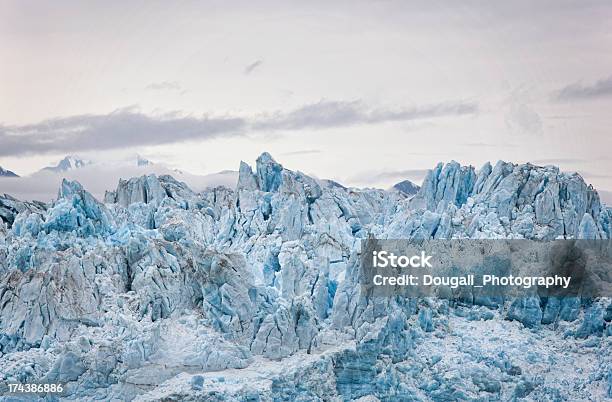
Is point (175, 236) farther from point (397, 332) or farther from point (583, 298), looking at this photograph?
point (583, 298)

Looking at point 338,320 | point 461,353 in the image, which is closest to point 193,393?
point 338,320

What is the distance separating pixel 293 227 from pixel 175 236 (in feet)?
21.4

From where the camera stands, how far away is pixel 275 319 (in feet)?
164

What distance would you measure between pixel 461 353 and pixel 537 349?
3.50 meters

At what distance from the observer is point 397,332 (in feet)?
162

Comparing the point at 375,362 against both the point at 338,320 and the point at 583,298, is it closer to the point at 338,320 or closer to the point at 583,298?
the point at 338,320

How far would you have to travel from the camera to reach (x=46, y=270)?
51.3 metres

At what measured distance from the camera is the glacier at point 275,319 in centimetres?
4791

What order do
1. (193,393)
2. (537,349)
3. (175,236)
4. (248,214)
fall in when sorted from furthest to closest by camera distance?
(248,214)
(175,236)
(537,349)
(193,393)

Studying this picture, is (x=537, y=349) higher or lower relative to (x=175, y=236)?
lower

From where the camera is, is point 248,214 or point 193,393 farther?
point 248,214

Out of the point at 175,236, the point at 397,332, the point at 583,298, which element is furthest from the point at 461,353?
the point at 175,236

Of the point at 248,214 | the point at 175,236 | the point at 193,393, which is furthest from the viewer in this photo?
the point at 248,214

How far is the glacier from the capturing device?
47.9 metres
